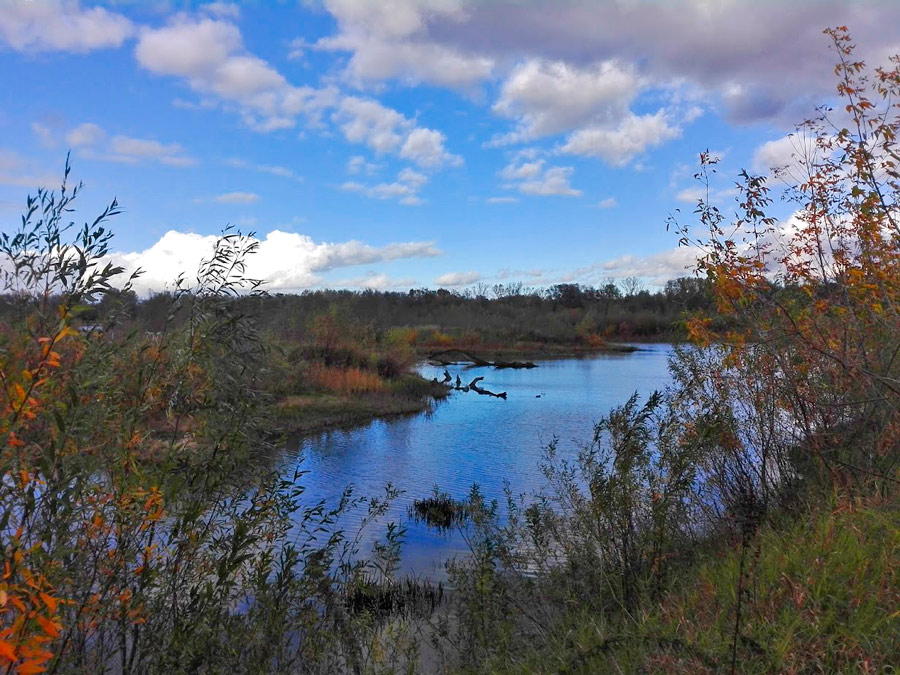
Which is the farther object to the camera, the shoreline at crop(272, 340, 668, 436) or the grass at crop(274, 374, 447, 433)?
the grass at crop(274, 374, 447, 433)

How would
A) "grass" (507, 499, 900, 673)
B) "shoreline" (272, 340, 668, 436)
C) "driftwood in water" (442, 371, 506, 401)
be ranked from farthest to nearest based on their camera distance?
1. "driftwood in water" (442, 371, 506, 401)
2. "shoreline" (272, 340, 668, 436)
3. "grass" (507, 499, 900, 673)

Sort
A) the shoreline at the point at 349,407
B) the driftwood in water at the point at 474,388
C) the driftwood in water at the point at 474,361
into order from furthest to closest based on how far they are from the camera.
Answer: the driftwood in water at the point at 474,361, the driftwood in water at the point at 474,388, the shoreline at the point at 349,407

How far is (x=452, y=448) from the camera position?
17.1 metres

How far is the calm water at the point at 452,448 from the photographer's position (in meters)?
11.8

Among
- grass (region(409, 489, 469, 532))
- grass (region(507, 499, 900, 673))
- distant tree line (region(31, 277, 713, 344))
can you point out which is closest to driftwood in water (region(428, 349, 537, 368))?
distant tree line (region(31, 277, 713, 344))

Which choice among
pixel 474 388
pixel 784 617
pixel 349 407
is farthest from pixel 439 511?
pixel 474 388

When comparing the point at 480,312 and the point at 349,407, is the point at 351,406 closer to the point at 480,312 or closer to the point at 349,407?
the point at 349,407

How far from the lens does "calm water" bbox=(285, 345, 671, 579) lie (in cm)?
1177

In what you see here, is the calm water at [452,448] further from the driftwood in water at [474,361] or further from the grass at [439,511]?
the driftwood in water at [474,361]

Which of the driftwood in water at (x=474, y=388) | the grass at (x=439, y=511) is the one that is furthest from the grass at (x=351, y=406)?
the grass at (x=439, y=511)

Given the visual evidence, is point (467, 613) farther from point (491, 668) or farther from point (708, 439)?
point (708, 439)

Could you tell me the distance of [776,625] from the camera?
11.4ft

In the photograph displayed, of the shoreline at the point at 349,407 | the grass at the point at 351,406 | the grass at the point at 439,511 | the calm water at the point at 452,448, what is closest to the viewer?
the grass at the point at 439,511

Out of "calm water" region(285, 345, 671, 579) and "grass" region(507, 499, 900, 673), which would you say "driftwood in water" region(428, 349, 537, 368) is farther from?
"grass" region(507, 499, 900, 673)
